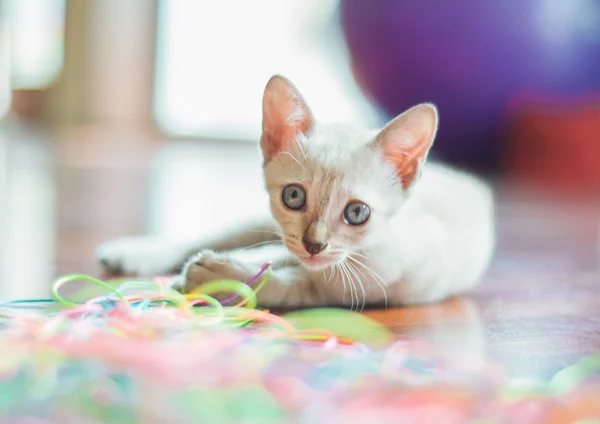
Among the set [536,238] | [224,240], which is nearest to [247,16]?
[536,238]

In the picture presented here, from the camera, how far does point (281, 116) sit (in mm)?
1404

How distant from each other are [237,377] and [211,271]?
460mm

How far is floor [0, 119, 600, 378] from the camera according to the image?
51.0 inches

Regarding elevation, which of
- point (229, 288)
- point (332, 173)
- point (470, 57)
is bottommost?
point (229, 288)

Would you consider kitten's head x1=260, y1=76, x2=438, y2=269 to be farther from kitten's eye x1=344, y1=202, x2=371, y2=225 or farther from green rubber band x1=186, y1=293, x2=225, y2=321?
green rubber band x1=186, y1=293, x2=225, y2=321

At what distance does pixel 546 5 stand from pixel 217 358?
10.6 feet

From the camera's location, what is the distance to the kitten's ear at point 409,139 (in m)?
1.32

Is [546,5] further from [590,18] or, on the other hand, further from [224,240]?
[224,240]

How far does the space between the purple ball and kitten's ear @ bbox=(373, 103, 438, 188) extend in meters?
2.55

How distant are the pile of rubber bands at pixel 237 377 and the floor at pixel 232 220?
0.52 feet

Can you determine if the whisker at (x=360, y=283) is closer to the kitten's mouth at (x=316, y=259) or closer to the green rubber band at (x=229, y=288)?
the kitten's mouth at (x=316, y=259)

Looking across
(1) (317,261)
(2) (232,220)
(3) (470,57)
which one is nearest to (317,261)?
(1) (317,261)

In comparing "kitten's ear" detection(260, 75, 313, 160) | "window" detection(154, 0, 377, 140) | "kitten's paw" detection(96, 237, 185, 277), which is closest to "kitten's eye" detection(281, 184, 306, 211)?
"kitten's ear" detection(260, 75, 313, 160)

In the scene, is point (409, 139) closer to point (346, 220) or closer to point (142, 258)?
point (346, 220)
